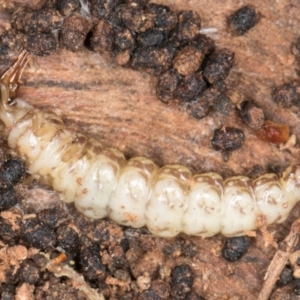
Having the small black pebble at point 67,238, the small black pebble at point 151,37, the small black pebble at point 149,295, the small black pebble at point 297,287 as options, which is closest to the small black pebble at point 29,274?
the small black pebble at point 67,238

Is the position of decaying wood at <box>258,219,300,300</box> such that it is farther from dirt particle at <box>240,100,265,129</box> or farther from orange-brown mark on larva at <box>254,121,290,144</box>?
dirt particle at <box>240,100,265,129</box>

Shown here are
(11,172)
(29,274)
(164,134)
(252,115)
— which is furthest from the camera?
(164,134)

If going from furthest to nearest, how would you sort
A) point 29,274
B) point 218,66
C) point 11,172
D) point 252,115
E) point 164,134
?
point 164,134 < point 252,115 < point 218,66 < point 11,172 < point 29,274

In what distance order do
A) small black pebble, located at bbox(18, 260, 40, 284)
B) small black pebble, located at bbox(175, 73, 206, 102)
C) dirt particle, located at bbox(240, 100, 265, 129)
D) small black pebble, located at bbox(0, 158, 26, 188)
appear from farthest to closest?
dirt particle, located at bbox(240, 100, 265, 129)
small black pebble, located at bbox(175, 73, 206, 102)
small black pebble, located at bbox(0, 158, 26, 188)
small black pebble, located at bbox(18, 260, 40, 284)

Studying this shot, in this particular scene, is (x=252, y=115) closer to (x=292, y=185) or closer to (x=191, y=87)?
(x=191, y=87)

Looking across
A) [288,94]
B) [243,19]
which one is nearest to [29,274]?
[288,94]

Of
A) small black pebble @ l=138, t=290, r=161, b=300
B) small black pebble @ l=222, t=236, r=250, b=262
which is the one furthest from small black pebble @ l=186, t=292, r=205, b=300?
small black pebble @ l=222, t=236, r=250, b=262

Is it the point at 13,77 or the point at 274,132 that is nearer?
the point at 13,77
